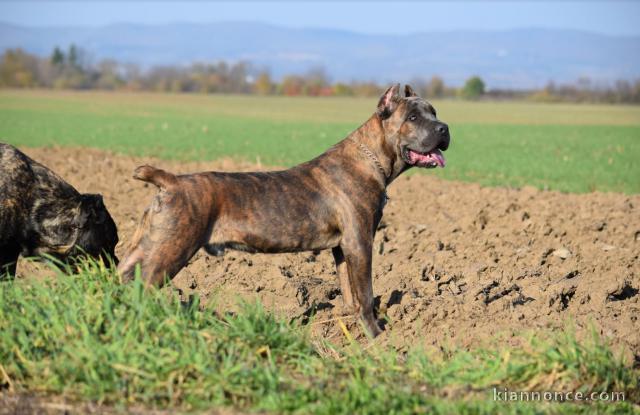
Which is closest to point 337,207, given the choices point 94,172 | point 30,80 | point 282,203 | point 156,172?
point 282,203

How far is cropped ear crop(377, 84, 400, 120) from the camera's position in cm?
735

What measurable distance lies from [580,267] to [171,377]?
562 cm

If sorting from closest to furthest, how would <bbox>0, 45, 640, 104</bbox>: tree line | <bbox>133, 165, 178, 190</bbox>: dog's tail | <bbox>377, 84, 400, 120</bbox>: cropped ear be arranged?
<bbox>133, 165, 178, 190</bbox>: dog's tail → <bbox>377, 84, 400, 120</bbox>: cropped ear → <bbox>0, 45, 640, 104</bbox>: tree line

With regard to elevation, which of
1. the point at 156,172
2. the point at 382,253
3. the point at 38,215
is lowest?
the point at 382,253

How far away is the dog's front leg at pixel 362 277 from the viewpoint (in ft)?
23.6

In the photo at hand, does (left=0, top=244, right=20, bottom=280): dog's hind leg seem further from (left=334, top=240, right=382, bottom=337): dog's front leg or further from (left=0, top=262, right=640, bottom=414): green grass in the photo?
(left=334, top=240, right=382, bottom=337): dog's front leg

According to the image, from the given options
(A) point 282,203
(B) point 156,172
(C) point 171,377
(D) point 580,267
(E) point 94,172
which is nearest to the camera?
(C) point 171,377

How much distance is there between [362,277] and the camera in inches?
285

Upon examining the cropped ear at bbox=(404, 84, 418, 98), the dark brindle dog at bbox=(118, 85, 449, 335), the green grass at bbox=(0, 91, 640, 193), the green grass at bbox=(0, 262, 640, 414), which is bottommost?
the green grass at bbox=(0, 91, 640, 193)

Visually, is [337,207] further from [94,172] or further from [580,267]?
[94,172]

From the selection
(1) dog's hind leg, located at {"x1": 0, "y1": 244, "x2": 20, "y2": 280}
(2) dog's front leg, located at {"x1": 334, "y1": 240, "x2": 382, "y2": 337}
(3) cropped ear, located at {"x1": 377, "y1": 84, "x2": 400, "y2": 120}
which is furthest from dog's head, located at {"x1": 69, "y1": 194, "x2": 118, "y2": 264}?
(3) cropped ear, located at {"x1": 377, "y1": 84, "x2": 400, "y2": 120}

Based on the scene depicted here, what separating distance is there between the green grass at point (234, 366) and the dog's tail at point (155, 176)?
0.84m

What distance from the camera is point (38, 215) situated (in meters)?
7.68

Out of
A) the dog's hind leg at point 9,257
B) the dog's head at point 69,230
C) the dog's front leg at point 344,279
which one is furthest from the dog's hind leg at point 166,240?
the dog's hind leg at point 9,257
